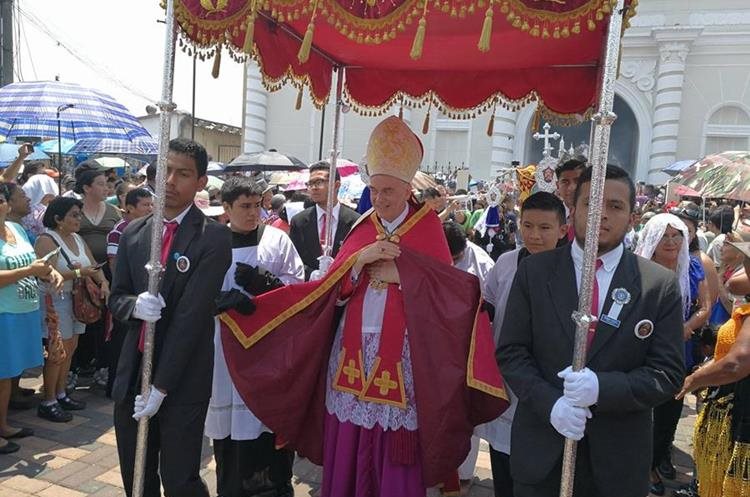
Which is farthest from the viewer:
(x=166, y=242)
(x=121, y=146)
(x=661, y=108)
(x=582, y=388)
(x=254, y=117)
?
(x=254, y=117)

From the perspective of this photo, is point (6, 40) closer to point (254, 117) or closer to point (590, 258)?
point (254, 117)

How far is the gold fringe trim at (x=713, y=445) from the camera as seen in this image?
10.5 feet

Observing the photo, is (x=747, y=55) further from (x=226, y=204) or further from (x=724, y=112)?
(x=226, y=204)

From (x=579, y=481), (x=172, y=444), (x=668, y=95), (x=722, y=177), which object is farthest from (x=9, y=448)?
(x=668, y=95)

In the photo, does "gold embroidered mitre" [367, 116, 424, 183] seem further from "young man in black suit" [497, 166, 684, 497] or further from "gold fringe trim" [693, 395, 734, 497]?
"gold fringe trim" [693, 395, 734, 497]

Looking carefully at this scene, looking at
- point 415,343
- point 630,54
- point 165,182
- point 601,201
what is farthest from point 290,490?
point 630,54

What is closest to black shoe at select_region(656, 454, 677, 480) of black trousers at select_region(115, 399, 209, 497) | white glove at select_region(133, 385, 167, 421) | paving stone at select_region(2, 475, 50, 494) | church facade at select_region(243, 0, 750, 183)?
black trousers at select_region(115, 399, 209, 497)

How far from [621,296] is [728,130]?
22583 millimetres

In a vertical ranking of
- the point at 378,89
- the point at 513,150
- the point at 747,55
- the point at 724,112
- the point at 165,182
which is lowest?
the point at 165,182

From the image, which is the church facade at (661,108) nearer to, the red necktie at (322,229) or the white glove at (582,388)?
the red necktie at (322,229)

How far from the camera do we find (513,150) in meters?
23.0

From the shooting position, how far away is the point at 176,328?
2.79m

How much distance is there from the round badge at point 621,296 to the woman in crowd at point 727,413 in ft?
3.31

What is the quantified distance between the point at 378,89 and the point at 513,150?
18.9 m
